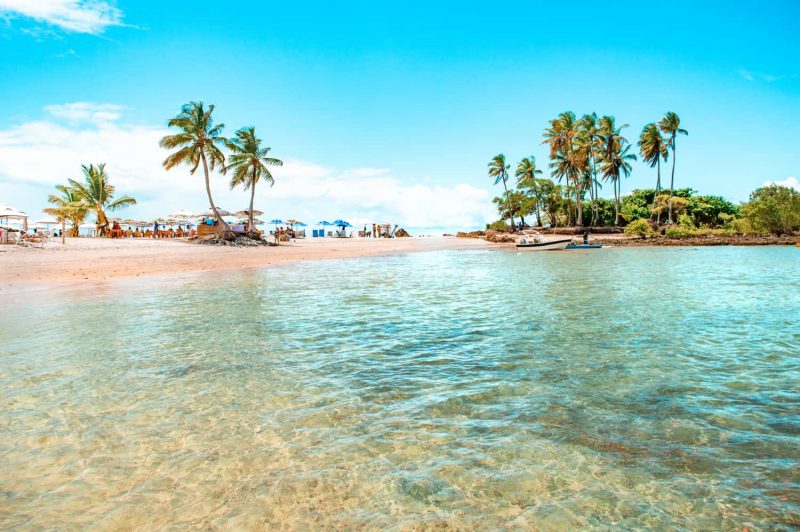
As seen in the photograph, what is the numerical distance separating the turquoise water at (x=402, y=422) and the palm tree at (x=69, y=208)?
4363cm

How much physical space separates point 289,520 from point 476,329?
6.18m

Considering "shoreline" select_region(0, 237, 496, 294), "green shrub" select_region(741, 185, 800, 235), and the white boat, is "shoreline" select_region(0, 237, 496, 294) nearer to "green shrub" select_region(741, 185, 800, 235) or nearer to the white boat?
the white boat

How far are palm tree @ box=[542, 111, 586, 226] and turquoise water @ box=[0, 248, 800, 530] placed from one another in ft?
192

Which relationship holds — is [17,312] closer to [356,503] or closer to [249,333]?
[249,333]

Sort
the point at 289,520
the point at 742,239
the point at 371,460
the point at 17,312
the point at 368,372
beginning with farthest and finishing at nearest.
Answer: the point at 742,239
the point at 17,312
the point at 368,372
the point at 371,460
the point at 289,520

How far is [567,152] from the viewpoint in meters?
67.5

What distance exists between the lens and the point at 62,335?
812 cm

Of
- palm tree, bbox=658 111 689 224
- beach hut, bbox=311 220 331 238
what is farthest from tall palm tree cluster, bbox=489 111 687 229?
beach hut, bbox=311 220 331 238

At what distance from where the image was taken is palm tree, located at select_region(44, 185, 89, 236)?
147 feet

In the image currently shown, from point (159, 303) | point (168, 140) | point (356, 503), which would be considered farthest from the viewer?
point (168, 140)

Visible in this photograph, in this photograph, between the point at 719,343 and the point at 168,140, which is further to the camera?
the point at 168,140

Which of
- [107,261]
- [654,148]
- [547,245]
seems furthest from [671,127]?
[107,261]

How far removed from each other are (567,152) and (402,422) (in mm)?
70504

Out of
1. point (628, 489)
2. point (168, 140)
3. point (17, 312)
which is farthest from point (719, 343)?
point (168, 140)
